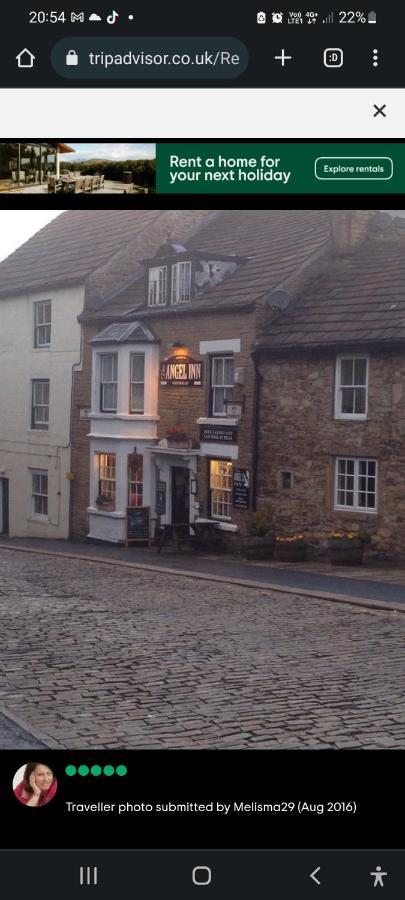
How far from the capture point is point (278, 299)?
1147 cm

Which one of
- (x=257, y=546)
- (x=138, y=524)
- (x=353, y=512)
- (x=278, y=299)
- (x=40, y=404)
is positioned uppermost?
(x=278, y=299)

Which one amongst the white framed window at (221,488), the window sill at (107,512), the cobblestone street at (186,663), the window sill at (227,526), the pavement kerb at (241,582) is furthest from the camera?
the window sill at (227,526)

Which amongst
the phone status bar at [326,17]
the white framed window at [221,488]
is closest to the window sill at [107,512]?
the white framed window at [221,488]

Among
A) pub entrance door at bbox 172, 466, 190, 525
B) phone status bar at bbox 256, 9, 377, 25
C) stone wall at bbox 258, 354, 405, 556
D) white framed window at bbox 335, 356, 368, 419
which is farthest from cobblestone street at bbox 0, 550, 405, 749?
phone status bar at bbox 256, 9, 377, 25

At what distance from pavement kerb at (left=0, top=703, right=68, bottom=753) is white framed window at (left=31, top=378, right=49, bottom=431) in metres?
2.04

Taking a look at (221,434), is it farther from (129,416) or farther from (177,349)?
(129,416)

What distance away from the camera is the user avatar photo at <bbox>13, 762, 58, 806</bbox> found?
3.77 m

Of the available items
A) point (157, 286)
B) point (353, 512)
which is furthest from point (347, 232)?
point (353, 512)

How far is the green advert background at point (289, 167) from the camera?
404 cm

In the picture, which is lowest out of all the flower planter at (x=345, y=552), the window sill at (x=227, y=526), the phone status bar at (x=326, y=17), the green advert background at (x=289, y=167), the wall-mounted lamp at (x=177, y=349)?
the flower planter at (x=345, y=552)

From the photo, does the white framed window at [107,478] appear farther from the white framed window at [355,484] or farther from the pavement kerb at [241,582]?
the white framed window at [355,484]

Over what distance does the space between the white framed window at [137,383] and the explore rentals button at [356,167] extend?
3.26m

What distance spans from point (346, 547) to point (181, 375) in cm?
595

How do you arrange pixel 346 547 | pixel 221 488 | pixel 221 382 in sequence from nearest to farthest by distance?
pixel 221 382 → pixel 221 488 → pixel 346 547
